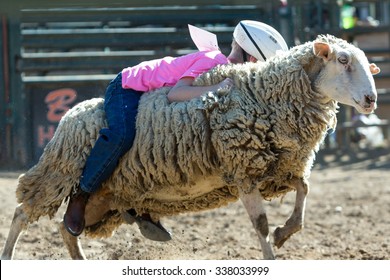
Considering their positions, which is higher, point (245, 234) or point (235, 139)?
point (235, 139)

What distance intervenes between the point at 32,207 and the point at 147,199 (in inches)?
27.3

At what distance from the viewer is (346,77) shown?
14.8 ft

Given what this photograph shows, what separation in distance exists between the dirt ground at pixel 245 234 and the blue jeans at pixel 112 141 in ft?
3.24

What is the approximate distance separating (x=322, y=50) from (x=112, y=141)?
1263mm

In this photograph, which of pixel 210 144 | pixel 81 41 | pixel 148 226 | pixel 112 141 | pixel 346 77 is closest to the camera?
pixel 346 77

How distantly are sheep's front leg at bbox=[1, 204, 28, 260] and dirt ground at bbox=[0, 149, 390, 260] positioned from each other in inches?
24.0

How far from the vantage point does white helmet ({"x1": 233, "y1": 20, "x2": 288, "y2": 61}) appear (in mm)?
4965

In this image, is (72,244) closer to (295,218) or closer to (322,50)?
(295,218)

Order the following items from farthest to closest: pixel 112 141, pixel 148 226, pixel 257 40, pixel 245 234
Result: pixel 245 234, pixel 148 226, pixel 257 40, pixel 112 141

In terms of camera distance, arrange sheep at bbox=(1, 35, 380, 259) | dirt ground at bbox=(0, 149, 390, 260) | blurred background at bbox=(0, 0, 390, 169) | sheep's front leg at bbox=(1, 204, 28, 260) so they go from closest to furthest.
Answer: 1. sheep at bbox=(1, 35, 380, 259)
2. sheep's front leg at bbox=(1, 204, 28, 260)
3. dirt ground at bbox=(0, 149, 390, 260)
4. blurred background at bbox=(0, 0, 390, 169)

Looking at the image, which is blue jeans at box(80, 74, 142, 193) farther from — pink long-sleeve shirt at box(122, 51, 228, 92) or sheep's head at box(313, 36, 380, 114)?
sheep's head at box(313, 36, 380, 114)

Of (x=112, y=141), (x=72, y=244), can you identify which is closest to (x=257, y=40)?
(x=112, y=141)

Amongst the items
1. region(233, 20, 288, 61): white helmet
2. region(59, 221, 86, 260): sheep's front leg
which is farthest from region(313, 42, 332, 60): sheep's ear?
region(59, 221, 86, 260): sheep's front leg

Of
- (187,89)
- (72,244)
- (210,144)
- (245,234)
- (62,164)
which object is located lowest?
(245,234)
